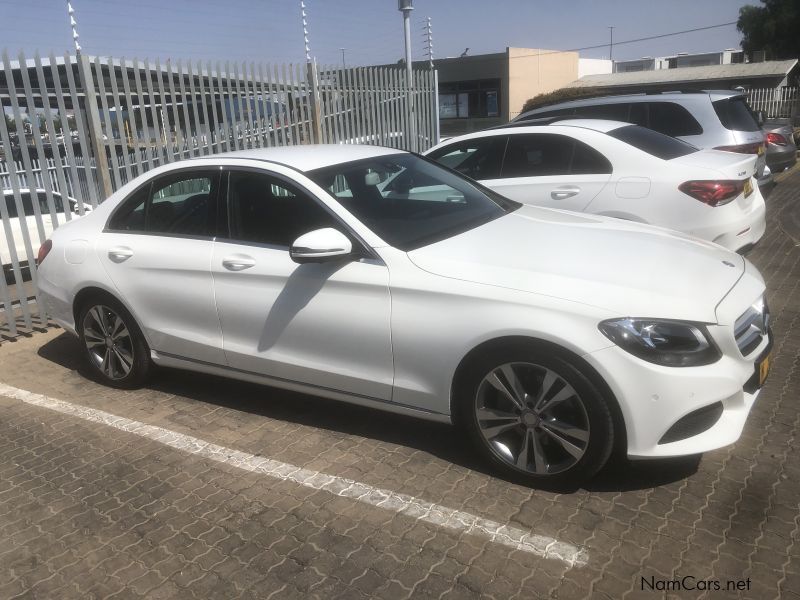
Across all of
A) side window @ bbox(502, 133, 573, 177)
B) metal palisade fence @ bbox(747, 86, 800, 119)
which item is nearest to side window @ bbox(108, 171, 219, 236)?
side window @ bbox(502, 133, 573, 177)

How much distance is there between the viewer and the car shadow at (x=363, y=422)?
3264 millimetres

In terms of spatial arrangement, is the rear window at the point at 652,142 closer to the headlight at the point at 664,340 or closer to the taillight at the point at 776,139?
the headlight at the point at 664,340

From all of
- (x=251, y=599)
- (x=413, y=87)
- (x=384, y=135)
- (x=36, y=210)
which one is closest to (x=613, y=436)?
(x=251, y=599)

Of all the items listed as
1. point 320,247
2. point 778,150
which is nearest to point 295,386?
point 320,247

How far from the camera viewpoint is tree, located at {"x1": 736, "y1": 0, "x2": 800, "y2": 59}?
4762cm

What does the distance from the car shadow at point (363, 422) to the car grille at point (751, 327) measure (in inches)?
26.7

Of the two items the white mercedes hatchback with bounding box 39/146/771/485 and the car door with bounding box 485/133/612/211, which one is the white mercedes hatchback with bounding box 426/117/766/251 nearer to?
the car door with bounding box 485/133/612/211

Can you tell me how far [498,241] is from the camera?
357cm

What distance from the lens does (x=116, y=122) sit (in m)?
7.06

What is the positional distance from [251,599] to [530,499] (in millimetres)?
1309

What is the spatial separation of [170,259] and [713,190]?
4026mm

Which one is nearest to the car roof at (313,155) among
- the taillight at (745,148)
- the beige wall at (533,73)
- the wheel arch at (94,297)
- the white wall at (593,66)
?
the wheel arch at (94,297)

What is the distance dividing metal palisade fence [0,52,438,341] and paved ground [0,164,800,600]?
264cm

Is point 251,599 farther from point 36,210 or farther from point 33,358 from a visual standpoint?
point 36,210
